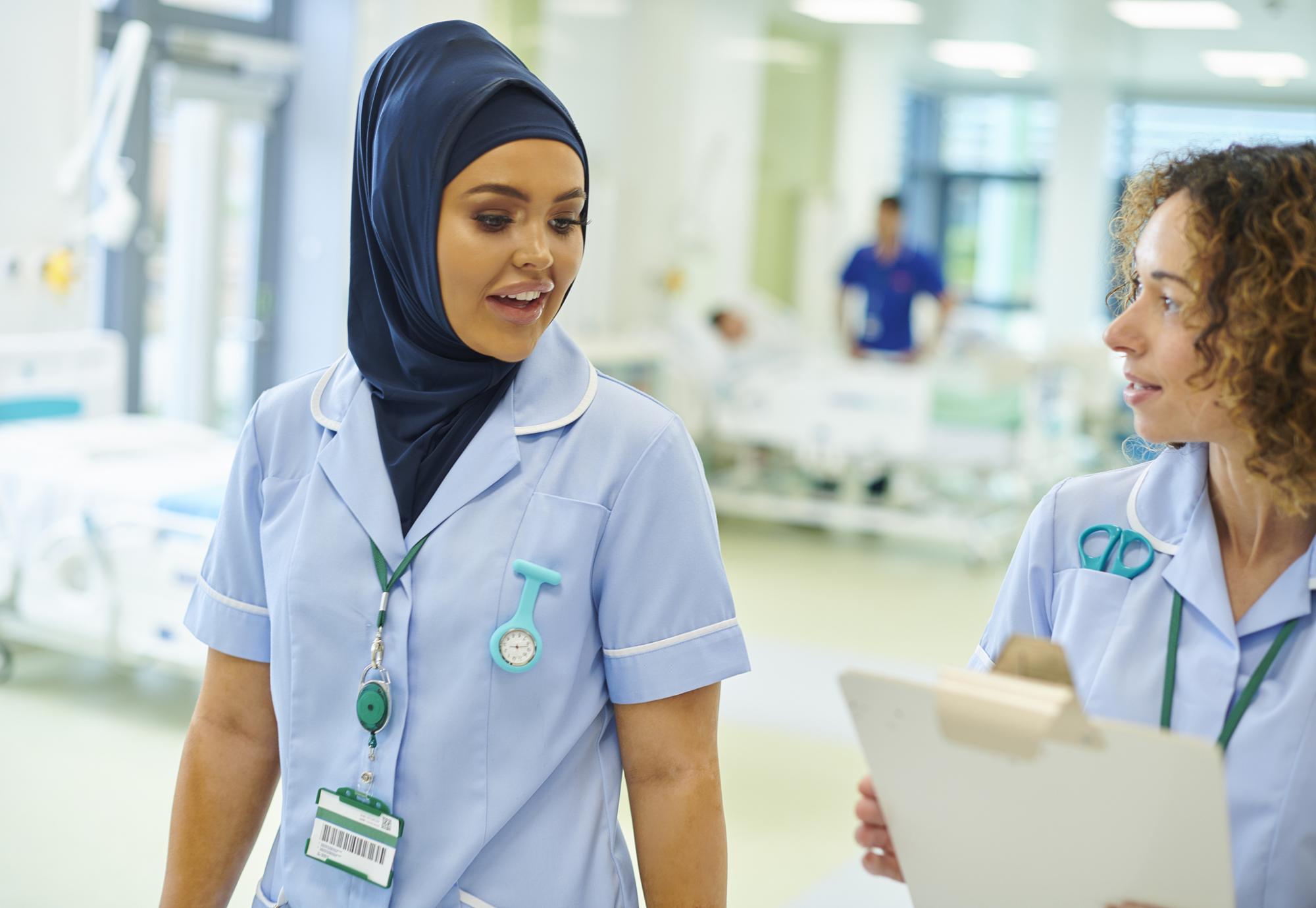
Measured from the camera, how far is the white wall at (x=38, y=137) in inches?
178

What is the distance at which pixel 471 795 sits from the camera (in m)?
1.19

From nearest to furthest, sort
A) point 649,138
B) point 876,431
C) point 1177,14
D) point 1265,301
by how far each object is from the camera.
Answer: point 1265,301 < point 876,431 < point 649,138 < point 1177,14

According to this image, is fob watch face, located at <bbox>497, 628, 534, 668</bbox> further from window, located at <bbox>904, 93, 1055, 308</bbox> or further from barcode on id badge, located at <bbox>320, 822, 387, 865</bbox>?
window, located at <bbox>904, 93, 1055, 308</bbox>

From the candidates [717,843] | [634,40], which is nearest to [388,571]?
[717,843]

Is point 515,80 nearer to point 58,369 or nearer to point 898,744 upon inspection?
point 898,744

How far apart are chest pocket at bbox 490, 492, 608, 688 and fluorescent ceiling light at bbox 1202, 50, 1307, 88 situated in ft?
32.9

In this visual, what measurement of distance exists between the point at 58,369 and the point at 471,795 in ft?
12.4

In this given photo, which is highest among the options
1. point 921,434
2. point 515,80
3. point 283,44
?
point 283,44

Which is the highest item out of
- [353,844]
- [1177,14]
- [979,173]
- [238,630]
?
[1177,14]

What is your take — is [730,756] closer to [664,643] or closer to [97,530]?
[97,530]

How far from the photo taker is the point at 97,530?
374 cm

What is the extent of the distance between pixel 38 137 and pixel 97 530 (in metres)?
1.69

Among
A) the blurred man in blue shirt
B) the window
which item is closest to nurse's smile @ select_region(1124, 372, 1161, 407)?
the blurred man in blue shirt

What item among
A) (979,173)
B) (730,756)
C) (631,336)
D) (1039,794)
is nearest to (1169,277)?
(1039,794)
